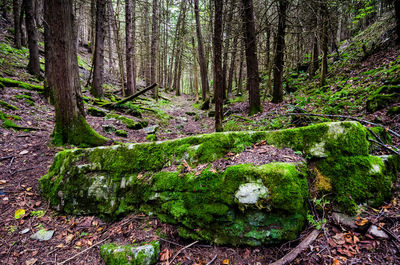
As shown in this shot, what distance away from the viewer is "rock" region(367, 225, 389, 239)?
179 cm

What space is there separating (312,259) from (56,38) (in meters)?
6.63

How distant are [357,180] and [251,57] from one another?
721 cm

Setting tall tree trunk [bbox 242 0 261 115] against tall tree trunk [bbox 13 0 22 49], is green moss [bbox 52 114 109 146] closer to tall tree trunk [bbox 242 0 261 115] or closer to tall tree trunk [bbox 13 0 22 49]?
tall tree trunk [bbox 242 0 261 115]

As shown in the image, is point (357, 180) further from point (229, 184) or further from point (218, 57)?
point (218, 57)

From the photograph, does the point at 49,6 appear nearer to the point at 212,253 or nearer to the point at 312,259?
the point at 212,253

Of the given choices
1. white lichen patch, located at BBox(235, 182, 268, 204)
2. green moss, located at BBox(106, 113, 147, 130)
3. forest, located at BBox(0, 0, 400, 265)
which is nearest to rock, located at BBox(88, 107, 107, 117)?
green moss, located at BBox(106, 113, 147, 130)

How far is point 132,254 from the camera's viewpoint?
221 cm

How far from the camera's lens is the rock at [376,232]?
1.79 m

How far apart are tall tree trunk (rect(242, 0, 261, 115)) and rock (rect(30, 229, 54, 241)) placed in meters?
7.67

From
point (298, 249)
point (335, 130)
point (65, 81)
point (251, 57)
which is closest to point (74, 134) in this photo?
point (65, 81)

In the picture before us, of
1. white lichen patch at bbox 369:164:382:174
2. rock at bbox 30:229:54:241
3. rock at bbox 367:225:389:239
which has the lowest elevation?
rock at bbox 30:229:54:241

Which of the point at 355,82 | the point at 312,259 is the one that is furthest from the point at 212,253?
the point at 355,82

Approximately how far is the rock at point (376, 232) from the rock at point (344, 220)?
0.12 meters

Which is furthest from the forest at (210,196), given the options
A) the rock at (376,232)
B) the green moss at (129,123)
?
the green moss at (129,123)
